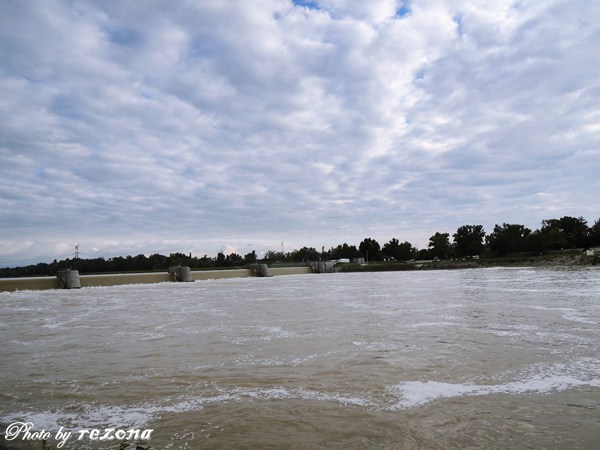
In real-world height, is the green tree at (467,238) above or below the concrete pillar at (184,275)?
above

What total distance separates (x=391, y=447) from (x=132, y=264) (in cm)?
13197

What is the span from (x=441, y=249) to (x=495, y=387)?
14893 cm

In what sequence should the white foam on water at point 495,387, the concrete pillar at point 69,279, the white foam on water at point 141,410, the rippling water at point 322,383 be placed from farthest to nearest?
the concrete pillar at point 69,279
the white foam on water at point 495,387
the white foam on water at point 141,410
the rippling water at point 322,383

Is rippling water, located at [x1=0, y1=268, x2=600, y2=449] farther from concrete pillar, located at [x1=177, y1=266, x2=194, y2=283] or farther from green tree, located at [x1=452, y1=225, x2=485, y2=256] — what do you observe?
green tree, located at [x1=452, y1=225, x2=485, y2=256]

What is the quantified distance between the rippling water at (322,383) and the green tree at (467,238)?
137 metres

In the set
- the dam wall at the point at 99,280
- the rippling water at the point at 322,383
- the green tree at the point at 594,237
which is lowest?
the rippling water at the point at 322,383

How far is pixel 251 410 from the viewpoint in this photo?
6.28m

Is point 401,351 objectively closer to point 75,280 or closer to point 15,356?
point 15,356

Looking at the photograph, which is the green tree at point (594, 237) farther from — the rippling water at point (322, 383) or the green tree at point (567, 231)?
the rippling water at point (322, 383)

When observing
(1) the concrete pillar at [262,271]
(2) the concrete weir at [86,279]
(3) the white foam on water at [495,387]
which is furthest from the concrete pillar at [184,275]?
(3) the white foam on water at [495,387]

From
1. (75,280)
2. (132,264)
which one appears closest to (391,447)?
(75,280)

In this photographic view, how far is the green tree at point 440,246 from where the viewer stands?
14812 centimetres

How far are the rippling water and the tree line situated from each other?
85.1 metres

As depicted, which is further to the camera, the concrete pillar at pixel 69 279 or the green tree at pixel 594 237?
the green tree at pixel 594 237
